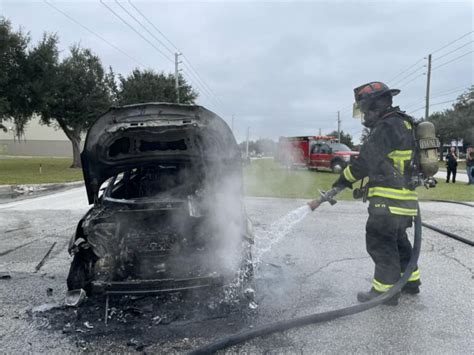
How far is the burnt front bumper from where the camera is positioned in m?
3.31

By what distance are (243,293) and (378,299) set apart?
1.22 m

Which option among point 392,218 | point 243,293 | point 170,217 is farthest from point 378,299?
point 170,217

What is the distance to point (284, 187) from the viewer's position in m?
14.4

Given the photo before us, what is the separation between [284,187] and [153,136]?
10.8 metres

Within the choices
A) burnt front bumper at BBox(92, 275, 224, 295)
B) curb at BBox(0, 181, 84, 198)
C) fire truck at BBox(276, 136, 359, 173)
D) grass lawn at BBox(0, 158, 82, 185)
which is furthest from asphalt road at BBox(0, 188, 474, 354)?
fire truck at BBox(276, 136, 359, 173)

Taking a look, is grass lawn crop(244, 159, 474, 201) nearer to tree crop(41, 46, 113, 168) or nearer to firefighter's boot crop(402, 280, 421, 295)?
firefighter's boot crop(402, 280, 421, 295)

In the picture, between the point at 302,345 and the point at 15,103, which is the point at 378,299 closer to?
the point at 302,345

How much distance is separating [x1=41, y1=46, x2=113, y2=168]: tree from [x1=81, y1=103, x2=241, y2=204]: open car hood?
916 inches

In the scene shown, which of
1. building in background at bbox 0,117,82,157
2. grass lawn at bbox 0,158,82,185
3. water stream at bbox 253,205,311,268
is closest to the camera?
water stream at bbox 253,205,311,268

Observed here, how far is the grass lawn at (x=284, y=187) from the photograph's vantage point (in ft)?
39.9

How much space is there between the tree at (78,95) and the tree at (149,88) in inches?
108

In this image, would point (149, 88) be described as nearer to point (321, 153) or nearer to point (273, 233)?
point (321, 153)

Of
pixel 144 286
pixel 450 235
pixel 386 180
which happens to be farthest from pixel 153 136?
pixel 450 235

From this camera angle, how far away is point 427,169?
381cm
